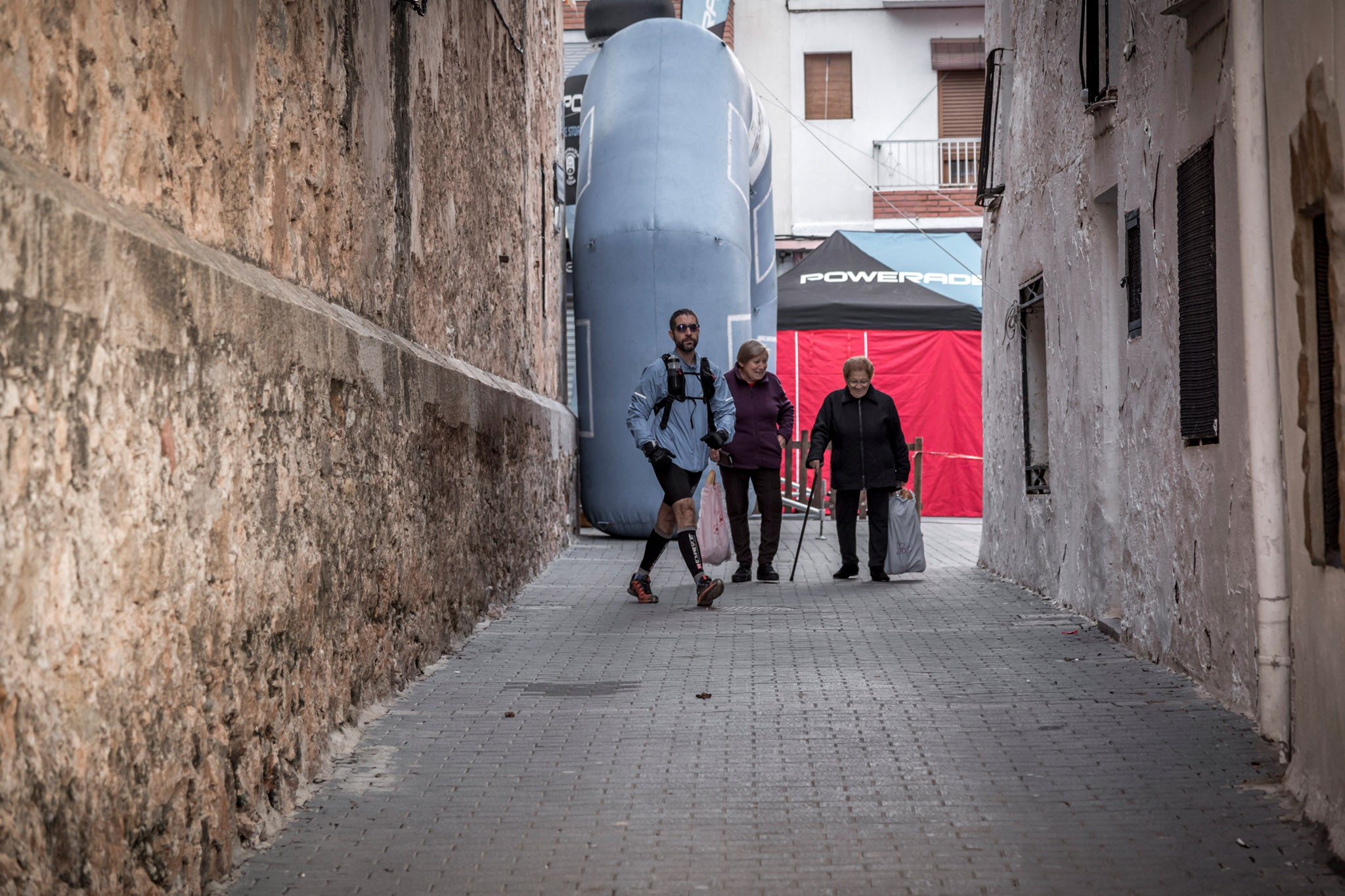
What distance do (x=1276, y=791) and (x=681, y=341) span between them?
16.6ft

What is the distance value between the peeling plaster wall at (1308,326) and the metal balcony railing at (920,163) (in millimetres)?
20977

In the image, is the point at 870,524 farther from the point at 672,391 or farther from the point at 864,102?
the point at 864,102

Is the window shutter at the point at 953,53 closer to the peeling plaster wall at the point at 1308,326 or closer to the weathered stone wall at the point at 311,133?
the weathered stone wall at the point at 311,133

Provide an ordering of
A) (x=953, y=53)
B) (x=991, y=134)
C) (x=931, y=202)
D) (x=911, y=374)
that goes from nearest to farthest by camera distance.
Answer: (x=991, y=134) → (x=911, y=374) → (x=931, y=202) → (x=953, y=53)

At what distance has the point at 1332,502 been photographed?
3.65 m

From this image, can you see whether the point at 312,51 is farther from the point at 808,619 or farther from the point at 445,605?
the point at 808,619

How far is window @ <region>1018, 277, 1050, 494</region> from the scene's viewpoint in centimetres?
940

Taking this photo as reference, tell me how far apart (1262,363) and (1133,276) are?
230cm

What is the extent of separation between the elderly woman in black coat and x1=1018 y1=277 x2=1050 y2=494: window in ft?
2.96

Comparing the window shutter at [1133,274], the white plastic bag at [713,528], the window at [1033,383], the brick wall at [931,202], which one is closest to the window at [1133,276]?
the window shutter at [1133,274]

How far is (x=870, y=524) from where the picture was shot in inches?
394

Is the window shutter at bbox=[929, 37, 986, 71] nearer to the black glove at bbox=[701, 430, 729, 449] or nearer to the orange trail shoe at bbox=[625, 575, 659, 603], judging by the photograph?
the black glove at bbox=[701, 430, 729, 449]

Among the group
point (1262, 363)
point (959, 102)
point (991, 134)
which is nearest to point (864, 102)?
point (959, 102)

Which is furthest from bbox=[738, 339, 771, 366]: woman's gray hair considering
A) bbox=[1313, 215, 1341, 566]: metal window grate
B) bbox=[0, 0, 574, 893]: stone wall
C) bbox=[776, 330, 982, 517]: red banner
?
bbox=[776, 330, 982, 517]: red banner
